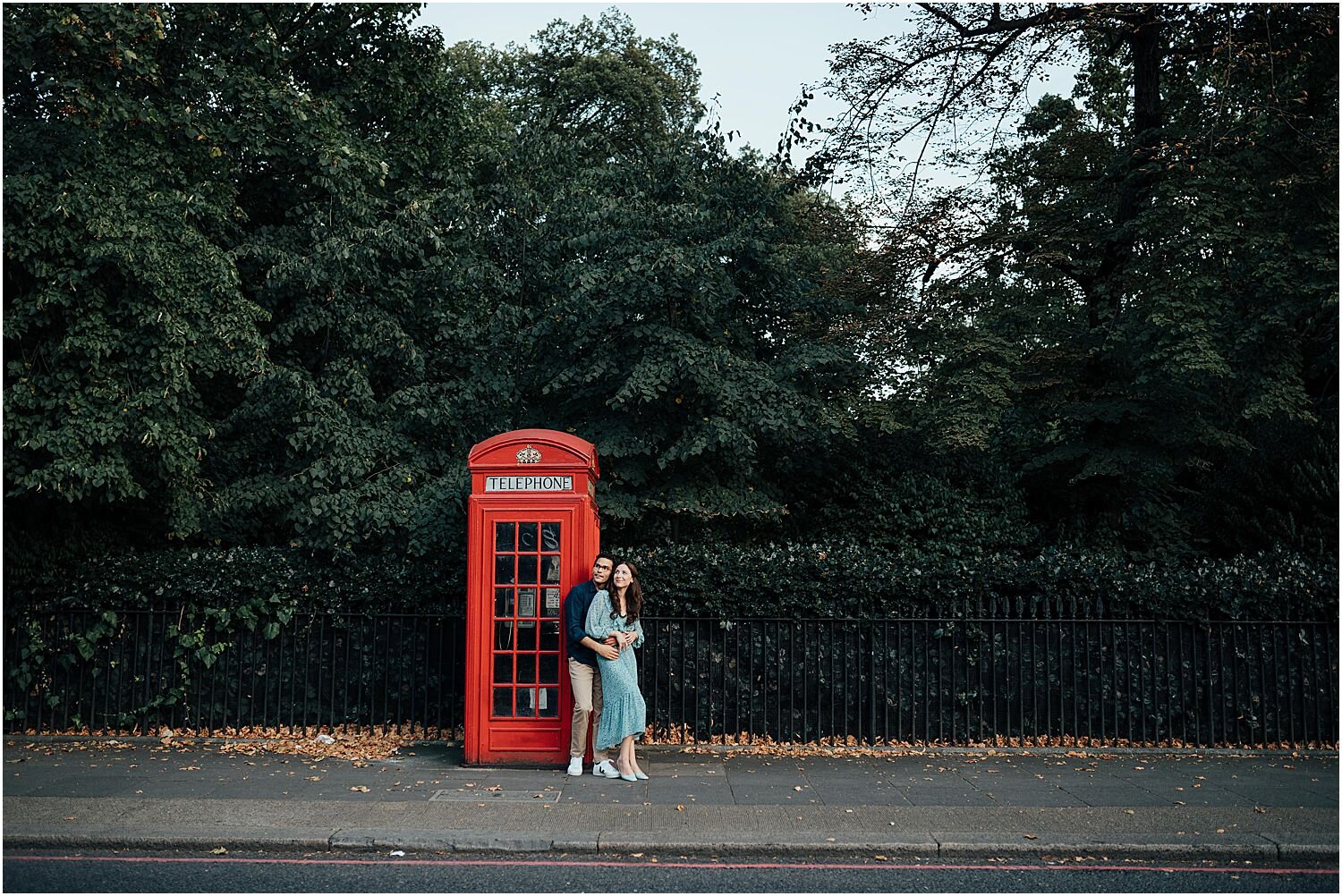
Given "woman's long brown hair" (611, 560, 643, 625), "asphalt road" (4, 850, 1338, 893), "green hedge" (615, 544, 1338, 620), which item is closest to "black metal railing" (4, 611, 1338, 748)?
"green hedge" (615, 544, 1338, 620)

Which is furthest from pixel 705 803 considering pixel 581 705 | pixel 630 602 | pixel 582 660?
pixel 630 602

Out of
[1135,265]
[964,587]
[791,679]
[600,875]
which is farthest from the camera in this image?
[1135,265]

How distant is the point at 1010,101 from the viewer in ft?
51.2

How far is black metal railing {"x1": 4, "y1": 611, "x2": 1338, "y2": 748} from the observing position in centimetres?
1069

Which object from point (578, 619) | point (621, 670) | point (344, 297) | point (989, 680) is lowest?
point (989, 680)

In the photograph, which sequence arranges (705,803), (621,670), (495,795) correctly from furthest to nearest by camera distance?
(621,670), (495,795), (705,803)

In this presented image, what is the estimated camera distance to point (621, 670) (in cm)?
912

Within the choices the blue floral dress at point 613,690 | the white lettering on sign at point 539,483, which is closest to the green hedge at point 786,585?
the white lettering on sign at point 539,483

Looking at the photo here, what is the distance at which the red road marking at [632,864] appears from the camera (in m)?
6.59

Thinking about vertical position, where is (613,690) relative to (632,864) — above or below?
above

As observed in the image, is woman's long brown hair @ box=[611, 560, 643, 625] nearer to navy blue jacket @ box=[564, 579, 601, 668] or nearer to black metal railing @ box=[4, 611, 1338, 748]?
navy blue jacket @ box=[564, 579, 601, 668]

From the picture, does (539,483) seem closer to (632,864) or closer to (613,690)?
(613,690)

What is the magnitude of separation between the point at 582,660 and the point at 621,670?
0.36 metres

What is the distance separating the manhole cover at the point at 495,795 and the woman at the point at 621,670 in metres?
0.79
